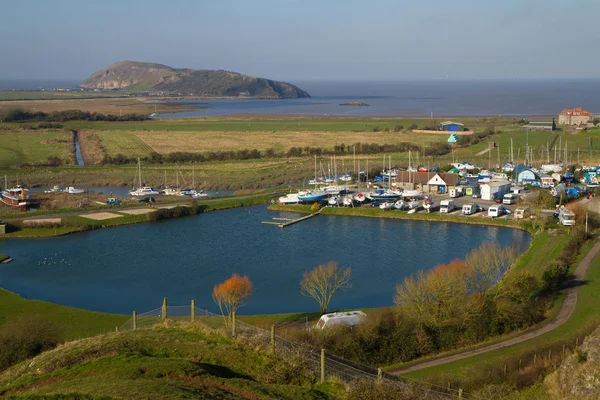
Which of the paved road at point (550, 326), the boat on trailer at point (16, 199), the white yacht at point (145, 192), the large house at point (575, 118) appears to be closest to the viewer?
the paved road at point (550, 326)

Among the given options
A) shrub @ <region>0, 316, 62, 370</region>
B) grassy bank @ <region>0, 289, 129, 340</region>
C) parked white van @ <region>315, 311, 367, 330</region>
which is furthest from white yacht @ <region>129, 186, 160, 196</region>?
shrub @ <region>0, 316, 62, 370</region>

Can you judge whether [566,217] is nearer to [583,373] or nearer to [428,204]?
[428,204]

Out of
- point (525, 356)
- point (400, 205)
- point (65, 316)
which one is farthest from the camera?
point (400, 205)

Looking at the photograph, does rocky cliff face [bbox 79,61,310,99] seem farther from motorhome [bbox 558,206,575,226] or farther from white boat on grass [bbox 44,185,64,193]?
motorhome [bbox 558,206,575,226]

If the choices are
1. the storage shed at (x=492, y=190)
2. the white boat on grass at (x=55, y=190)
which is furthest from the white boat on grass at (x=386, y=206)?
the white boat on grass at (x=55, y=190)

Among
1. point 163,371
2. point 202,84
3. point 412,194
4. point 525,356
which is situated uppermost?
point 202,84

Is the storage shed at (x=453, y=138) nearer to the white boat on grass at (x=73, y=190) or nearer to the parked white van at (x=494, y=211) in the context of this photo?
the parked white van at (x=494, y=211)

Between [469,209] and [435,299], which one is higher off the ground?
[435,299]

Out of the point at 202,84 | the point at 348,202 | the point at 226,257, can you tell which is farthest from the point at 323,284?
the point at 202,84
